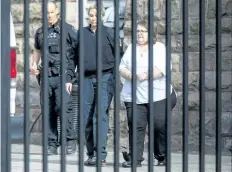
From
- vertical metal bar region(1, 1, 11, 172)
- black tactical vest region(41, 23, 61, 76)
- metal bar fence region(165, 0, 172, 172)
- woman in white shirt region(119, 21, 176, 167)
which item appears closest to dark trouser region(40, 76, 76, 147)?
black tactical vest region(41, 23, 61, 76)

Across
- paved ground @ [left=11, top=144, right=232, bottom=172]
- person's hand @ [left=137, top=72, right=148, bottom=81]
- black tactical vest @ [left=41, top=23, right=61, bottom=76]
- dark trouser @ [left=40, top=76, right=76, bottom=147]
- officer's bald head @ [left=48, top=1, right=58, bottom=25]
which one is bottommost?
paved ground @ [left=11, top=144, right=232, bottom=172]

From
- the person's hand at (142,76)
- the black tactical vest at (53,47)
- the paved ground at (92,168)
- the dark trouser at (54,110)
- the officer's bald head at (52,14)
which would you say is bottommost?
the paved ground at (92,168)

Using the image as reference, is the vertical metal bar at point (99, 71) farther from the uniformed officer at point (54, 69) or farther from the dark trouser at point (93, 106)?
the dark trouser at point (93, 106)

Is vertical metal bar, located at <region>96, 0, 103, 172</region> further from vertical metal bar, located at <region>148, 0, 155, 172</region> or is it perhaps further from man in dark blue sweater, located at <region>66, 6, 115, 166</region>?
vertical metal bar, located at <region>148, 0, 155, 172</region>

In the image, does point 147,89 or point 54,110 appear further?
point 54,110

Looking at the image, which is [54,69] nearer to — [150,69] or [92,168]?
[92,168]

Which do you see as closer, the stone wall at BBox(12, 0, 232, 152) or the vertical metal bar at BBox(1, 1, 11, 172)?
the vertical metal bar at BBox(1, 1, 11, 172)

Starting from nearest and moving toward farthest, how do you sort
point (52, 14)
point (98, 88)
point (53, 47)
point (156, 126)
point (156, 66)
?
point (98, 88) < point (156, 66) < point (156, 126) < point (53, 47) < point (52, 14)

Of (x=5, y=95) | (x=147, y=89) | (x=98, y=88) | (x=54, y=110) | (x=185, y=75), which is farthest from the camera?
(x=54, y=110)

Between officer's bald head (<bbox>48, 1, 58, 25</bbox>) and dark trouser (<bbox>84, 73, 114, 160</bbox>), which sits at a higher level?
officer's bald head (<bbox>48, 1, 58, 25</bbox>)

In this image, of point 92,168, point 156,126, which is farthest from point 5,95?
point 92,168

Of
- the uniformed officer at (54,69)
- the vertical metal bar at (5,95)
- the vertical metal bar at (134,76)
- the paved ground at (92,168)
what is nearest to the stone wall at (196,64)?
the paved ground at (92,168)

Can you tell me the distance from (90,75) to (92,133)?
1.78 meters

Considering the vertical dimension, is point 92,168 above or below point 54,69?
below
